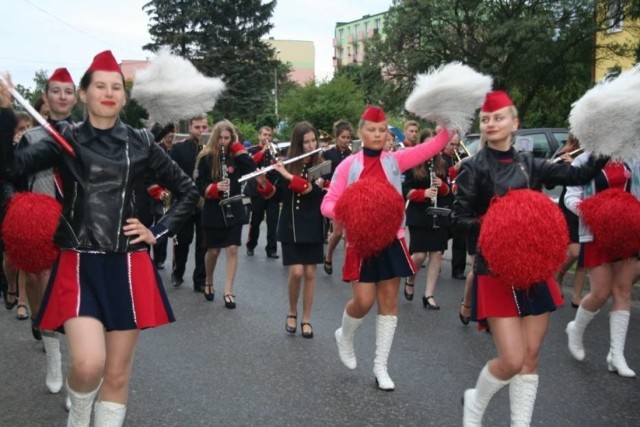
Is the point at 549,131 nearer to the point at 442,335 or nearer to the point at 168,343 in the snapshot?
the point at 442,335

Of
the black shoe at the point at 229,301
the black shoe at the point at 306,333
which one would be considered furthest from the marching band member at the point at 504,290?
the black shoe at the point at 229,301

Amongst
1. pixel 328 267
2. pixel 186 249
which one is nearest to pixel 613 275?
pixel 328 267

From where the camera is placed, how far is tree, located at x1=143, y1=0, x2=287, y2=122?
47.2 metres

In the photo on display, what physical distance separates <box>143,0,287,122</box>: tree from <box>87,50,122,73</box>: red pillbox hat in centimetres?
4325

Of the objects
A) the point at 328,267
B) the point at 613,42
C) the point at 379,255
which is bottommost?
the point at 328,267

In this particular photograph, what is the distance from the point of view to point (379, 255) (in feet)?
17.5

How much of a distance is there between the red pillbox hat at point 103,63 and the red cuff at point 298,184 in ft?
10.3

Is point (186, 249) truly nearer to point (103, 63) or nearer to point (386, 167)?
point (386, 167)

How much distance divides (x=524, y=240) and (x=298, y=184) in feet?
10.5

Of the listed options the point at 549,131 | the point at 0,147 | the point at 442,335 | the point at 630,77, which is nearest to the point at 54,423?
the point at 0,147

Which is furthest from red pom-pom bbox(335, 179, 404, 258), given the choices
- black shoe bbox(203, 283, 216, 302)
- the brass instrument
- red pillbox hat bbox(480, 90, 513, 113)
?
black shoe bbox(203, 283, 216, 302)

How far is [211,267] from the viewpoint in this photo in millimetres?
8812

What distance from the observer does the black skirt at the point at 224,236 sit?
8.55 meters

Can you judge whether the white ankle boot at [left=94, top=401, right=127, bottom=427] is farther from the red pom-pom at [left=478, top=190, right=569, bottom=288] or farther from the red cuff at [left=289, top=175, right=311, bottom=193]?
the red cuff at [left=289, top=175, right=311, bottom=193]
